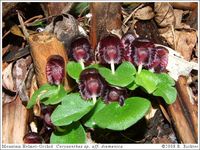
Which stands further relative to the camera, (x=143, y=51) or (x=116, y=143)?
(x=116, y=143)

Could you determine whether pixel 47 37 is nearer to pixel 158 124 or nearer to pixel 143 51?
pixel 143 51

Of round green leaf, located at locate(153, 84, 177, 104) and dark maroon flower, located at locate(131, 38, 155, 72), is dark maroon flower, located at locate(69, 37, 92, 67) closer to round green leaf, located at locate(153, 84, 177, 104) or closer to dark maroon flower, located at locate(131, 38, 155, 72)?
dark maroon flower, located at locate(131, 38, 155, 72)

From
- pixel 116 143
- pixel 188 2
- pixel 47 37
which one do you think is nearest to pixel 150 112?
pixel 116 143

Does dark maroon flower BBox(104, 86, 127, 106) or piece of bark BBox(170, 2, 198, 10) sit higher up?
piece of bark BBox(170, 2, 198, 10)

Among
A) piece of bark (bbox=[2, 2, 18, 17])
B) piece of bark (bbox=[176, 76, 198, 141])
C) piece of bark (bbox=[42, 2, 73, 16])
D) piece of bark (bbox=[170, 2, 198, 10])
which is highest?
piece of bark (bbox=[2, 2, 18, 17])

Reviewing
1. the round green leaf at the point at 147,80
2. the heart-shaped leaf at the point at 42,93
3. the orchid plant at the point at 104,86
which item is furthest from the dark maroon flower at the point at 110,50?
the heart-shaped leaf at the point at 42,93

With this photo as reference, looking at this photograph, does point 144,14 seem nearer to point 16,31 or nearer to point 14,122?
point 16,31

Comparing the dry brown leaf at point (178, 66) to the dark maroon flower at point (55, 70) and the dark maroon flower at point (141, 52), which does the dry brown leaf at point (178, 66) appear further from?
the dark maroon flower at point (55, 70)

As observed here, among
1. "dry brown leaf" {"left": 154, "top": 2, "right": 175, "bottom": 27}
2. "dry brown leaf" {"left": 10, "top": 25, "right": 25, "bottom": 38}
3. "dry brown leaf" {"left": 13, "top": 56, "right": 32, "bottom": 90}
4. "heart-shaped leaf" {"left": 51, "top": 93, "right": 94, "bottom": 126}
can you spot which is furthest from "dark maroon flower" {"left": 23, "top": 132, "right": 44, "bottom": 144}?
"dry brown leaf" {"left": 154, "top": 2, "right": 175, "bottom": 27}
